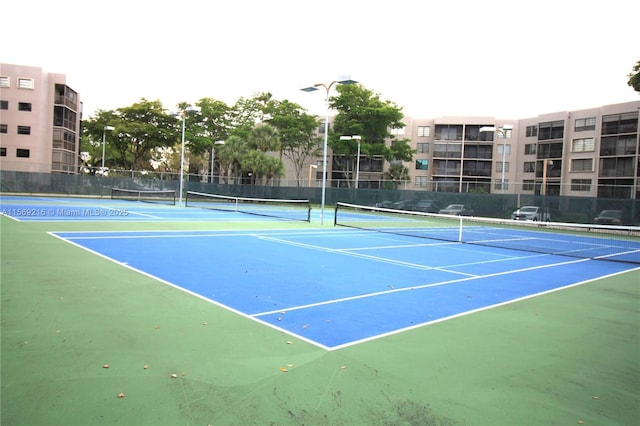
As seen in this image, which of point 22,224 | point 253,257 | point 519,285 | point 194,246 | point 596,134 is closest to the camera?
point 519,285

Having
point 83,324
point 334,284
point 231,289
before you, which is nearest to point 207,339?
point 83,324

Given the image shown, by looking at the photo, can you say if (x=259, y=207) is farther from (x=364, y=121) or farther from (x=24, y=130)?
(x=24, y=130)

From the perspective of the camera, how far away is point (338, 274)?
9.74 meters

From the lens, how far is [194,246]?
13.1 meters

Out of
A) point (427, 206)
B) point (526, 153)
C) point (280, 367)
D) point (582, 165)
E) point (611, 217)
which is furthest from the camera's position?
point (526, 153)

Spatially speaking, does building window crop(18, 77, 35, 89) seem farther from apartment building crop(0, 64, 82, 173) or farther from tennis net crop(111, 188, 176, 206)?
tennis net crop(111, 188, 176, 206)

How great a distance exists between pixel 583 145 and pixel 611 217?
107ft

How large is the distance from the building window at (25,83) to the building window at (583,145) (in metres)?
61.6

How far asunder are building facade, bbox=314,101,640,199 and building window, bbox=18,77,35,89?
115 feet

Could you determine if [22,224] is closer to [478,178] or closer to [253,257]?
[253,257]

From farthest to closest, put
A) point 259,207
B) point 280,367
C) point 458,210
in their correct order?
point 259,207 → point 458,210 → point 280,367

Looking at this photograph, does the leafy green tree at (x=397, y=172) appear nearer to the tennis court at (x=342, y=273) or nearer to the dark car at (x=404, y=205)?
the dark car at (x=404, y=205)

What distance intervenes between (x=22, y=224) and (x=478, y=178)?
61.8m

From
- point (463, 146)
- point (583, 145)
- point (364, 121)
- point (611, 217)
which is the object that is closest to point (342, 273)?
point (611, 217)
